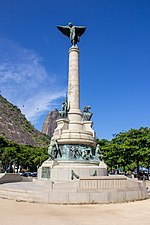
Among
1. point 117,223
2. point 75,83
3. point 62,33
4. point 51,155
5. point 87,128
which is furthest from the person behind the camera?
point 62,33

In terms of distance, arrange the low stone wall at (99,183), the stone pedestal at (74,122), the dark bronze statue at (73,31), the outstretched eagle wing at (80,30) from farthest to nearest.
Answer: the outstretched eagle wing at (80,30) → the dark bronze statue at (73,31) → the stone pedestal at (74,122) → the low stone wall at (99,183)

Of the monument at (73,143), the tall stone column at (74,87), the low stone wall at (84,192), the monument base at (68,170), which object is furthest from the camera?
the tall stone column at (74,87)

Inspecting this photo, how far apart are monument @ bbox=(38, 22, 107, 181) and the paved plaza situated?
694 centimetres

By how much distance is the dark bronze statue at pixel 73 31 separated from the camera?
2754cm

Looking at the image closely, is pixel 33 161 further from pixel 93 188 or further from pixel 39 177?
pixel 93 188

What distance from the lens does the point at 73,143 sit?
21266mm

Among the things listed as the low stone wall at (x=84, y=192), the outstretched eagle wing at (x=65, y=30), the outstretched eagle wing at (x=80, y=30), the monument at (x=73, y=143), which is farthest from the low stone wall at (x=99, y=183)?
the outstretched eagle wing at (x=65, y=30)

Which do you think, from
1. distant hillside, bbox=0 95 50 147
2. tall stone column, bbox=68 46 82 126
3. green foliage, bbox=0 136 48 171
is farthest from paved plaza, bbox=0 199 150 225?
distant hillside, bbox=0 95 50 147

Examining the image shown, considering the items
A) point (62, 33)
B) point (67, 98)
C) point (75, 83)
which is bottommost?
point (67, 98)

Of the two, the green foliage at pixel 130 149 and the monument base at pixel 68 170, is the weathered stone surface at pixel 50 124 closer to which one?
the green foliage at pixel 130 149

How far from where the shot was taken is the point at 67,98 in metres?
25.5

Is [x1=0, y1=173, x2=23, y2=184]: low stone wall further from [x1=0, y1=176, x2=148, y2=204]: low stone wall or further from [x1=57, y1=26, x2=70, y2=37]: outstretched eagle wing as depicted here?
[x1=57, y1=26, x2=70, y2=37]: outstretched eagle wing

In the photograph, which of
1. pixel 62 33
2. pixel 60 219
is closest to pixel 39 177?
pixel 60 219

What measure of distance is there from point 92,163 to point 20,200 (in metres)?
9.19
